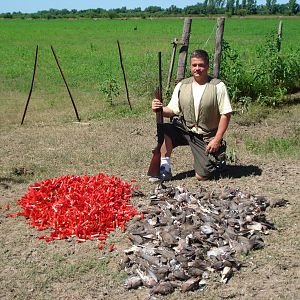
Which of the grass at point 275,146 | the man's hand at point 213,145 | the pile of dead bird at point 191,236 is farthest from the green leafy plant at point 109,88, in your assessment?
the pile of dead bird at point 191,236

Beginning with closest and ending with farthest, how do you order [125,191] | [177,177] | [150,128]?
[125,191] → [177,177] → [150,128]

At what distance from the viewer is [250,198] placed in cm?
547

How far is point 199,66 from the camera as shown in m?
6.02

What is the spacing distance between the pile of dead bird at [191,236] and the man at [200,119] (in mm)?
727

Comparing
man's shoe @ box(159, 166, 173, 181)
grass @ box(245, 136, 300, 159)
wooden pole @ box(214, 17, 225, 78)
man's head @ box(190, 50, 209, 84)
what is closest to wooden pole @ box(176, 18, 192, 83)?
wooden pole @ box(214, 17, 225, 78)

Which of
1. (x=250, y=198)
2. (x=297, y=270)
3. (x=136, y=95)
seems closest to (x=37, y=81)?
(x=136, y=95)

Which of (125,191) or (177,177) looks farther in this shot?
(177,177)

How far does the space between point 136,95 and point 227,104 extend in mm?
6861

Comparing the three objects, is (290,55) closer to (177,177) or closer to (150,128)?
(150,128)

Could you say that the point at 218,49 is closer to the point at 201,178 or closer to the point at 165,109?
the point at 165,109

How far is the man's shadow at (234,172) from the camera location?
258 inches

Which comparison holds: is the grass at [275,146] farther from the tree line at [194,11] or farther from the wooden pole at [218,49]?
the tree line at [194,11]

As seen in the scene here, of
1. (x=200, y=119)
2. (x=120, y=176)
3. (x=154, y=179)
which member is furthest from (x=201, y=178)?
(x=120, y=176)

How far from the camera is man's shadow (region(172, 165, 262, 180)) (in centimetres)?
655
